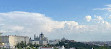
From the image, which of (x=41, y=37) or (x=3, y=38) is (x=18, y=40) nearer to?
(x=3, y=38)

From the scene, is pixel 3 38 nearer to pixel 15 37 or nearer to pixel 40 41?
pixel 15 37

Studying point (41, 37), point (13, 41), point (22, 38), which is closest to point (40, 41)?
point (41, 37)

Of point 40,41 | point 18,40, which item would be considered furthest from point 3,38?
point 40,41

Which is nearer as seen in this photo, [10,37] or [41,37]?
[10,37]

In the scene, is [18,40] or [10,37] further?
[18,40]

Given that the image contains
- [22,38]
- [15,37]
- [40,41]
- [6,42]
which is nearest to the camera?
[6,42]

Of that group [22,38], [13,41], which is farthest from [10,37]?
[22,38]

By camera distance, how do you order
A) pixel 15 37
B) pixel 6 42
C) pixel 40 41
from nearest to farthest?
pixel 6 42 < pixel 15 37 < pixel 40 41

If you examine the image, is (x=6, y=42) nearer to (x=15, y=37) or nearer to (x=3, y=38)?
(x=3, y=38)

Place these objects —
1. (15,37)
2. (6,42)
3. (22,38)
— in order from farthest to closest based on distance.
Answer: (22,38) < (15,37) < (6,42)
